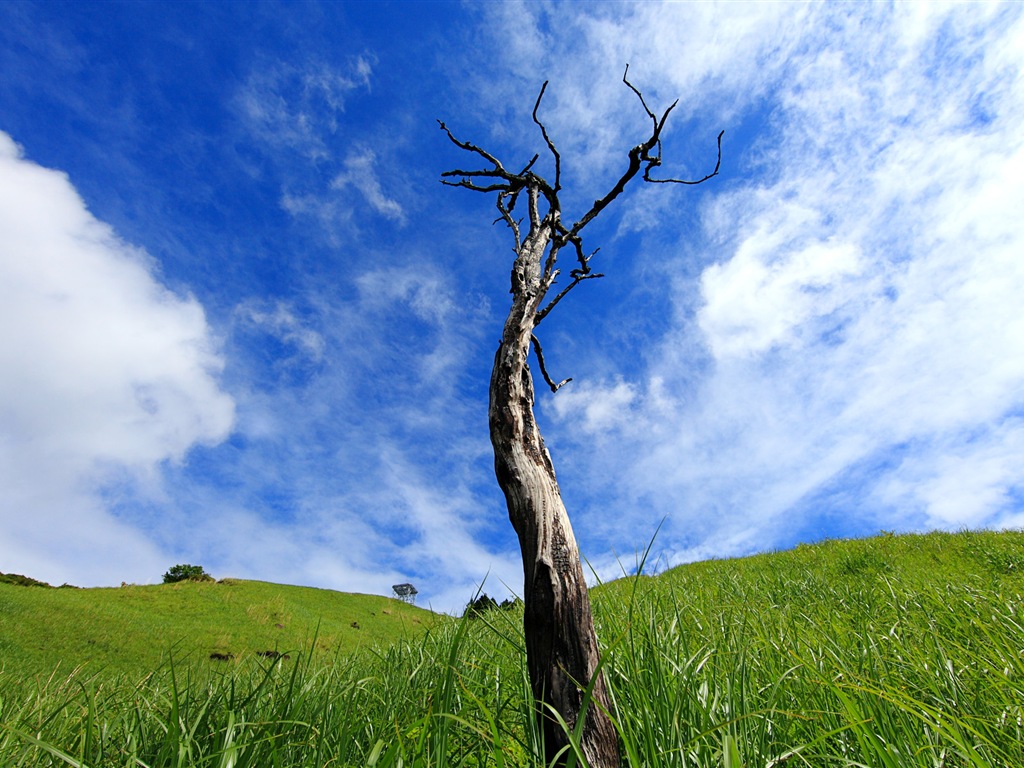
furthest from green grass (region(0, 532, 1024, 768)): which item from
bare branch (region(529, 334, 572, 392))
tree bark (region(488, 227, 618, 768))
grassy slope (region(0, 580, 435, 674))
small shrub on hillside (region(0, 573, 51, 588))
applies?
small shrub on hillside (region(0, 573, 51, 588))

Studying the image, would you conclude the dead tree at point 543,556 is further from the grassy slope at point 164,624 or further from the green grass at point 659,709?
the grassy slope at point 164,624

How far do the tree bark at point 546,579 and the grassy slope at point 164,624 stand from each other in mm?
5577

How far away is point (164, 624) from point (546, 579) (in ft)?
38.2

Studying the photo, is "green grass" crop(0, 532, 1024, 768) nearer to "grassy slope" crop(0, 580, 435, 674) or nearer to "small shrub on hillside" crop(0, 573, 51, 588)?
"grassy slope" crop(0, 580, 435, 674)

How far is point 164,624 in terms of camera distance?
11.2 m

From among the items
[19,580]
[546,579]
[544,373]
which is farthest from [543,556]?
[19,580]

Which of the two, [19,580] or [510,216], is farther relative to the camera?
[19,580]

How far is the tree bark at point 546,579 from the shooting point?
2834 millimetres

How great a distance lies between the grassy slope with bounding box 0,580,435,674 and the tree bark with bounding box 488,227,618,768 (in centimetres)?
558

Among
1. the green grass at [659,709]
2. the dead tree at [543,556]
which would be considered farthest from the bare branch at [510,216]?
the green grass at [659,709]

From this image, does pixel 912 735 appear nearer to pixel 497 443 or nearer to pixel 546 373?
pixel 497 443

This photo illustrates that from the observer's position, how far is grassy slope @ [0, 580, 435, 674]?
9336 mm

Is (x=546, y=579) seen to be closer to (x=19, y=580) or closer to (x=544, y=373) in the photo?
(x=544, y=373)

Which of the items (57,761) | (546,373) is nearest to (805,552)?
(546,373)
